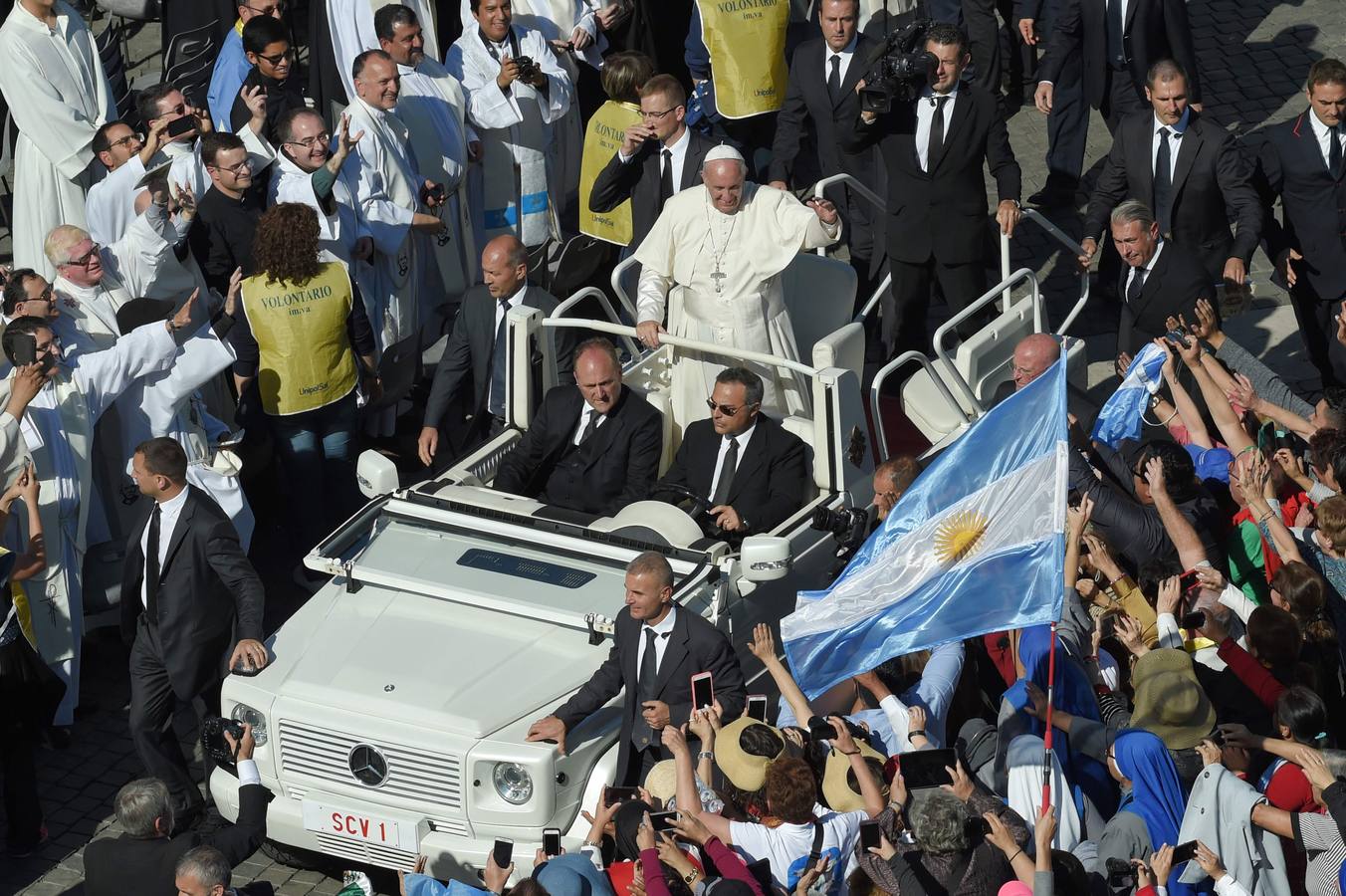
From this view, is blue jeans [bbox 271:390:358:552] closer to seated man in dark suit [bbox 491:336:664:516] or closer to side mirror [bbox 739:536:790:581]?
seated man in dark suit [bbox 491:336:664:516]

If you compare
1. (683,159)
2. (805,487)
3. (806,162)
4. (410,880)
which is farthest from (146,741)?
(806,162)

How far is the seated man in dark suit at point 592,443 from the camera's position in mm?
10555

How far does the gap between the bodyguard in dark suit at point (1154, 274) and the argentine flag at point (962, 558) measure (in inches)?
138

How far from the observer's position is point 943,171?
40.8ft

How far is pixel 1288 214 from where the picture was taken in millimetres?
12555

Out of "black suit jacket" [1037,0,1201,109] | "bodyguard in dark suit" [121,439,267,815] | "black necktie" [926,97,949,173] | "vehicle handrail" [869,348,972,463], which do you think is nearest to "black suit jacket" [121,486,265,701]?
"bodyguard in dark suit" [121,439,267,815]

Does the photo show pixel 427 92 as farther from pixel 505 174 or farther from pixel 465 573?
pixel 465 573

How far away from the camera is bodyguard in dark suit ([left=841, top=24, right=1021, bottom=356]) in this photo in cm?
1234

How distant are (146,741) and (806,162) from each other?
7.89 metres

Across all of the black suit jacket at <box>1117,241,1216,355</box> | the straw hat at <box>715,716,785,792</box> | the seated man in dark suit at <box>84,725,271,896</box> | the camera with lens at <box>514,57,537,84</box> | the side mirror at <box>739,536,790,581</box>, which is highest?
the camera with lens at <box>514,57,537,84</box>

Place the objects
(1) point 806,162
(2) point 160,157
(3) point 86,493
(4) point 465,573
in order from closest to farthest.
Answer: (4) point 465,573
(3) point 86,493
(2) point 160,157
(1) point 806,162

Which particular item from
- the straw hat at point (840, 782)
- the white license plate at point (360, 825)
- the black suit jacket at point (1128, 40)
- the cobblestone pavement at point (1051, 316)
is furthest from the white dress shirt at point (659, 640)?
the black suit jacket at point (1128, 40)

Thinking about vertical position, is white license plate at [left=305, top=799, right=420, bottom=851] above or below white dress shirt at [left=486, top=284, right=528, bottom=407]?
below

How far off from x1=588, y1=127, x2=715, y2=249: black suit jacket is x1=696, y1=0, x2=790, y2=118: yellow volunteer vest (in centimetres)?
169
